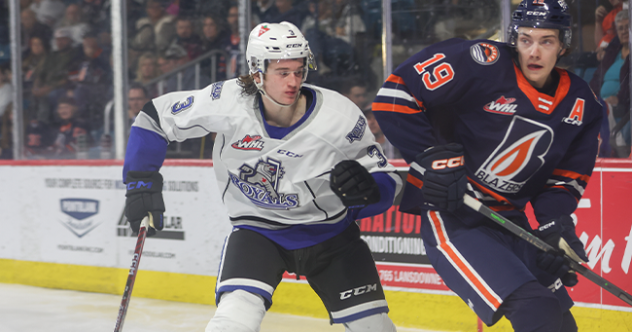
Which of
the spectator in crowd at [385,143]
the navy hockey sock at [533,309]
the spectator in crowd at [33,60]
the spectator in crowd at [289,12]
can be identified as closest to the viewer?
the navy hockey sock at [533,309]

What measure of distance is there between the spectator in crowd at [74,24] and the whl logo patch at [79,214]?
132cm

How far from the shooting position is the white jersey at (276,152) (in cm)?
216

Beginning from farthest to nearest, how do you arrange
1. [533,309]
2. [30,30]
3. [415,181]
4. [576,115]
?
[30,30], [415,181], [576,115], [533,309]

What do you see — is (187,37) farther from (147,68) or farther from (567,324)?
(567,324)

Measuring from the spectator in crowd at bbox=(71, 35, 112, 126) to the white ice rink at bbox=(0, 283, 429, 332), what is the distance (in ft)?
4.45

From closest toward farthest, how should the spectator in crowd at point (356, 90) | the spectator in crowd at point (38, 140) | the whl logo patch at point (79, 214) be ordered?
the spectator in crowd at point (356, 90) → the whl logo patch at point (79, 214) → the spectator in crowd at point (38, 140)

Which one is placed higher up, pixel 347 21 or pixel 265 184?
pixel 347 21

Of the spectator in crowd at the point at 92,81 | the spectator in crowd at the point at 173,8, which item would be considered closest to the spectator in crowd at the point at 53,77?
the spectator in crowd at the point at 92,81

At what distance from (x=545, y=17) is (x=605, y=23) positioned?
1.57 meters

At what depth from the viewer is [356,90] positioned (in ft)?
12.9

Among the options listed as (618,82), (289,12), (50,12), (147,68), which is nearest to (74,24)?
(50,12)

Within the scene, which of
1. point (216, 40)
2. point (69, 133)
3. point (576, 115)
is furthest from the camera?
point (69, 133)

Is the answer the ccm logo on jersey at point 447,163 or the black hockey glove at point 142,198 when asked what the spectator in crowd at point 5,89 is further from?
the ccm logo on jersey at point 447,163

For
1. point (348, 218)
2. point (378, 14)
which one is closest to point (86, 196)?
point (378, 14)
